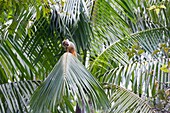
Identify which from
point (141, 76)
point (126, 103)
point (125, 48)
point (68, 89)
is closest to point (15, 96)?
point (68, 89)

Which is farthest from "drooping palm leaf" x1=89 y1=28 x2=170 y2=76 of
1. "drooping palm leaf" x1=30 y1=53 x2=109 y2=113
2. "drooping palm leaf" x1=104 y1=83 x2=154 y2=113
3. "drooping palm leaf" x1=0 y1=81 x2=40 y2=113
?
"drooping palm leaf" x1=30 y1=53 x2=109 y2=113

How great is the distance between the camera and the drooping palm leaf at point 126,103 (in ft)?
9.20

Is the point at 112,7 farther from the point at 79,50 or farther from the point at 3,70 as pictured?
the point at 3,70

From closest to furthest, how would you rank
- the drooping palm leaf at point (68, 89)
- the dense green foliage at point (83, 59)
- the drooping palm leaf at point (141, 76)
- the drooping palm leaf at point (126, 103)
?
the drooping palm leaf at point (68, 89), the dense green foliage at point (83, 59), the drooping palm leaf at point (126, 103), the drooping palm leaf at point (141, 76)

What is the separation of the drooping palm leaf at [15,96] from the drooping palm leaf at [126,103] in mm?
607

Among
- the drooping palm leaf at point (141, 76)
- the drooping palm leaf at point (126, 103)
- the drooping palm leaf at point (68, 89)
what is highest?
the drooping palm leaf at point (68, 89)

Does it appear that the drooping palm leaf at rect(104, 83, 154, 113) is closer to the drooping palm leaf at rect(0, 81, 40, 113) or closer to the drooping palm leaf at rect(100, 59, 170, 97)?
the drooping palm leaf at rect(100, 59, 170, 97)

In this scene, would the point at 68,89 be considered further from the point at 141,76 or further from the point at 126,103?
the point at 141,76

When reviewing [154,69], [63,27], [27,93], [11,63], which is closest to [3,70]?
[11,63]

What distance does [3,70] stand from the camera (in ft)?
9.89

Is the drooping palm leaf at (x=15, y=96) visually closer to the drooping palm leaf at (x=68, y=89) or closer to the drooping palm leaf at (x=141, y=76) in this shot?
the drooping palm leaf at (x=68, y=89)

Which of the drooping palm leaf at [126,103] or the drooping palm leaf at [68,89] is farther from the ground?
the drooping palm leaf at [68,89]

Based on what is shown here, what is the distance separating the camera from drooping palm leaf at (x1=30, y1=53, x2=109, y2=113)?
2.32 metres

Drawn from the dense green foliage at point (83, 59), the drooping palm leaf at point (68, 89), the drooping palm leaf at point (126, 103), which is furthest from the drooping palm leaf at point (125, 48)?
the drooping palm leaf at point (68, 89)
